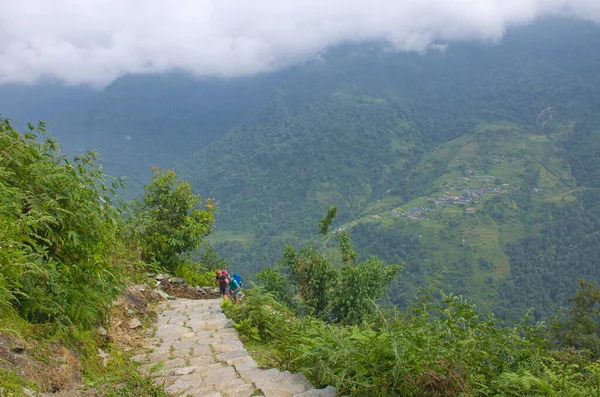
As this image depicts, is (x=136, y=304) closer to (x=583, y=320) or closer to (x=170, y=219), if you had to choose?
(x=170, y=219)

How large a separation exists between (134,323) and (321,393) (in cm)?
442

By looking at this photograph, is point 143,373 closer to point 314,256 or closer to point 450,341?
point 450,341

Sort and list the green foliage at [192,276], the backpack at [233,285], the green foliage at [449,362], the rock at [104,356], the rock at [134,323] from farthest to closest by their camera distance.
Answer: the green foliage at [192,276] → the backpack at [233,285] → the rock at [134,323] → the rock at [104,356] → the green foliage at [449,362]

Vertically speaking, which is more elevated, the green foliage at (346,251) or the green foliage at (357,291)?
the green foliage at (346,251)

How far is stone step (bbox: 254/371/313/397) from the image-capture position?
3.92 meters

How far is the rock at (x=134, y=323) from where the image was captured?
6.64 metres

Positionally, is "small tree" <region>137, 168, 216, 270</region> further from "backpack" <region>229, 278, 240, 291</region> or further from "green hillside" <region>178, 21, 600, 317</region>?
"green hillside" <region>178, 21, 600, 317</region>

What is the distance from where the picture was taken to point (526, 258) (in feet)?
296

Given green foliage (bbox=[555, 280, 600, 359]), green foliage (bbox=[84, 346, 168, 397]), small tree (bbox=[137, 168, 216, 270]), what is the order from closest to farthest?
green foliage (bbox=[84, 346, 168, 397]), small tree (bbox=[137, 168, 216, 270]), green foliage (bbox=[555, 280, 600, 359])

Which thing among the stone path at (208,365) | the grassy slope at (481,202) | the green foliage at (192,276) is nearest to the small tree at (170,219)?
the green foliage at (192,276)

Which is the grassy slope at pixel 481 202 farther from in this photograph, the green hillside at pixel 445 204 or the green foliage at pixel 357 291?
the green foliage at pixel 357 291

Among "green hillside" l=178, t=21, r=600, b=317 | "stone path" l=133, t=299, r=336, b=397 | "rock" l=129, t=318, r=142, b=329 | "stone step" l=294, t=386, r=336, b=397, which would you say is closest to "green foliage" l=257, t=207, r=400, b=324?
"stone path" l=133, t=299, r=336, b=397

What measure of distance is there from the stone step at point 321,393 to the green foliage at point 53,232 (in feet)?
9.03

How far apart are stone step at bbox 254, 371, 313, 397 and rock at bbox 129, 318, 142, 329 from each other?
340cm
